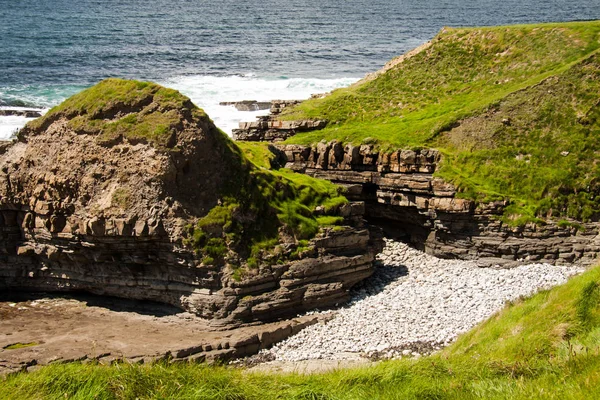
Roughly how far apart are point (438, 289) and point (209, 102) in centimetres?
3997

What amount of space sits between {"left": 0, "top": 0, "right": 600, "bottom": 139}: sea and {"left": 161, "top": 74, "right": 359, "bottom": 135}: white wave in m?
0.12

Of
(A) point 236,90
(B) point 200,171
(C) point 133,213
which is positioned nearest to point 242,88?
(A) point 236,90

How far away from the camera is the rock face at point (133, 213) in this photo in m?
26.6

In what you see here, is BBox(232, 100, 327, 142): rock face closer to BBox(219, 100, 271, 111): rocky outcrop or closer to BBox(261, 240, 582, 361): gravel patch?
BBox(261, 240, 582, 361): gravel patch

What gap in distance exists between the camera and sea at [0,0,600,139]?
71.8 metres


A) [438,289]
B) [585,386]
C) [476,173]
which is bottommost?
[438,289]

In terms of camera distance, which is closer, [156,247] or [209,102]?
[156,247]

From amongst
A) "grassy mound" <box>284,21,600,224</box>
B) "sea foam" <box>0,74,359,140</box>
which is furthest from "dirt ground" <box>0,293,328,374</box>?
"sea foam" <box>0,74,359,140</box>

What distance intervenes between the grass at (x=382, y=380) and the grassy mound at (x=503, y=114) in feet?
59.5

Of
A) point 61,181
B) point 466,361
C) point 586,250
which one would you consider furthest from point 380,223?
point 466,361

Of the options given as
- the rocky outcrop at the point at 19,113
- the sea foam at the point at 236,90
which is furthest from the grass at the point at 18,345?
the rocky outcrop at the point at 19,113

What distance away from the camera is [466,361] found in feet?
55.7

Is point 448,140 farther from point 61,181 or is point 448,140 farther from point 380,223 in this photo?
point 61,181

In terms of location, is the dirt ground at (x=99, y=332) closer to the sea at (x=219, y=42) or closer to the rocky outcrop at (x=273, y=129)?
the rocky outcrop at (x=273, y=129)
